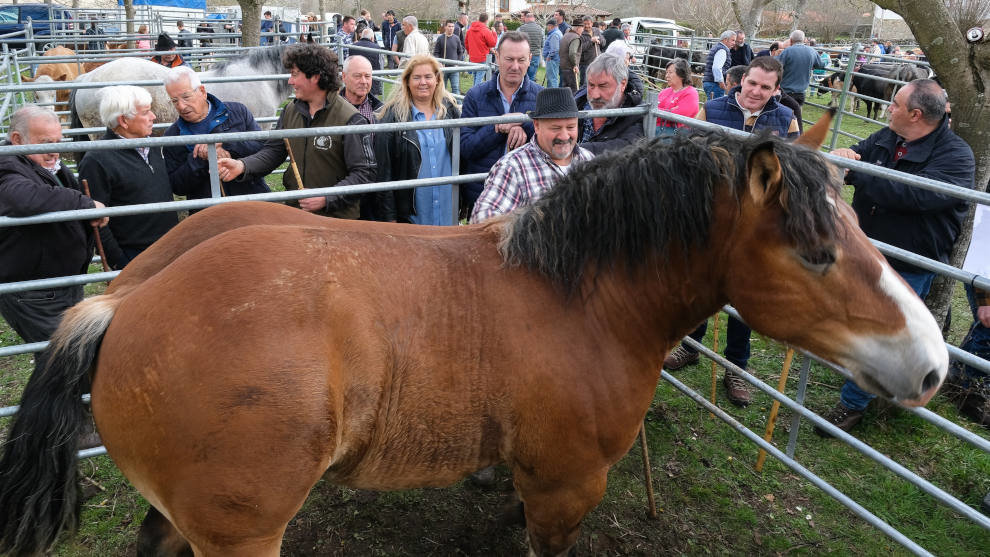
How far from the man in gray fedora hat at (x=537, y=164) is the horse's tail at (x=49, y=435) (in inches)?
66.3

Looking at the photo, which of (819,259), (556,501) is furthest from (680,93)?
(556,501)

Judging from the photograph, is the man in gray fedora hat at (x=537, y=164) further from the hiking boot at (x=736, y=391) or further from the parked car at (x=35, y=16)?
the parked car at (x=35, y=16)

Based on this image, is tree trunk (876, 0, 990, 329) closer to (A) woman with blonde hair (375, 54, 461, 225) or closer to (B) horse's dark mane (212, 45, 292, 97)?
(A) woman with blonde hair (375, 54, 461, 225)

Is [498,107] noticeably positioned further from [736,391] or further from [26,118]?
[26,118]

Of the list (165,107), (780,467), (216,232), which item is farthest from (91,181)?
(165,107)

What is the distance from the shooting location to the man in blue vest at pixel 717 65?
12344 mm

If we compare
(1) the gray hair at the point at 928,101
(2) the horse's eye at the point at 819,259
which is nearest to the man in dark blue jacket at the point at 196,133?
(2) the horse's eye at the point at 819,259

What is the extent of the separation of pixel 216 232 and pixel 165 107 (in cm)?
714

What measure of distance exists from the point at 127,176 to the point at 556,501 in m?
3.25

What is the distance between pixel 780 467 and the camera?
384 centimetres

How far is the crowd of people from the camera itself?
3297 mm

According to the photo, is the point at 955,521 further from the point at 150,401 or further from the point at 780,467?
the point at 150,401

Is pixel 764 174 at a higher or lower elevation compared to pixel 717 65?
lower

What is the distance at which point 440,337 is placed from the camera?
2.10m
